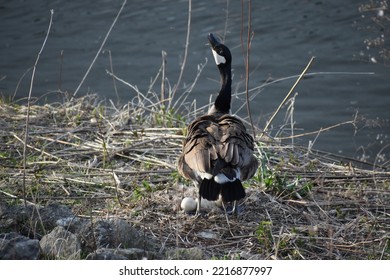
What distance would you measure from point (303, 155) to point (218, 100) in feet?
3.48

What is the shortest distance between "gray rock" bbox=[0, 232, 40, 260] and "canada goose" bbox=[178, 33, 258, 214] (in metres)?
1.41

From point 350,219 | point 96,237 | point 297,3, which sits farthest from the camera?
point 297,3

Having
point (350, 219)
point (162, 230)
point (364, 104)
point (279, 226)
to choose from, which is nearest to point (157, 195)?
point (162, 230)

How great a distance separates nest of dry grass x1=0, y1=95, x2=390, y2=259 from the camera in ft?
16.5

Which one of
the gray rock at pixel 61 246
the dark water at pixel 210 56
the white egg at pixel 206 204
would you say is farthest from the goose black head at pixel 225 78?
the dark water at pixel 210 56

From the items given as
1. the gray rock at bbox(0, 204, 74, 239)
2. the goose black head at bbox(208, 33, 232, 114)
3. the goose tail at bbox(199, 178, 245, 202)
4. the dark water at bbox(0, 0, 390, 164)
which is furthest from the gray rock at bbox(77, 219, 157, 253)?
the dark water at bbox(0, 0, 390, 164)

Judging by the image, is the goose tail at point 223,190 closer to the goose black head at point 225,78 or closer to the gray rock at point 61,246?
the gray rock at point 61,246

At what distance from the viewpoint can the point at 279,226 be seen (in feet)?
17.4

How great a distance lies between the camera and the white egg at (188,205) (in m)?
5.53

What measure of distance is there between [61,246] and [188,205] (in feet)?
4.93

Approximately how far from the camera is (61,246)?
4.24 meters

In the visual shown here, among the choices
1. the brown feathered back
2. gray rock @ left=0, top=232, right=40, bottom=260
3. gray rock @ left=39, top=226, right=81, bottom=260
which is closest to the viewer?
gray rock @ left=0, top=232, right=40, bottom=260

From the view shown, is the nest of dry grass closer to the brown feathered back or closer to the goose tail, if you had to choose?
the goose tail

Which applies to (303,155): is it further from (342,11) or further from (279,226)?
(342,11)
